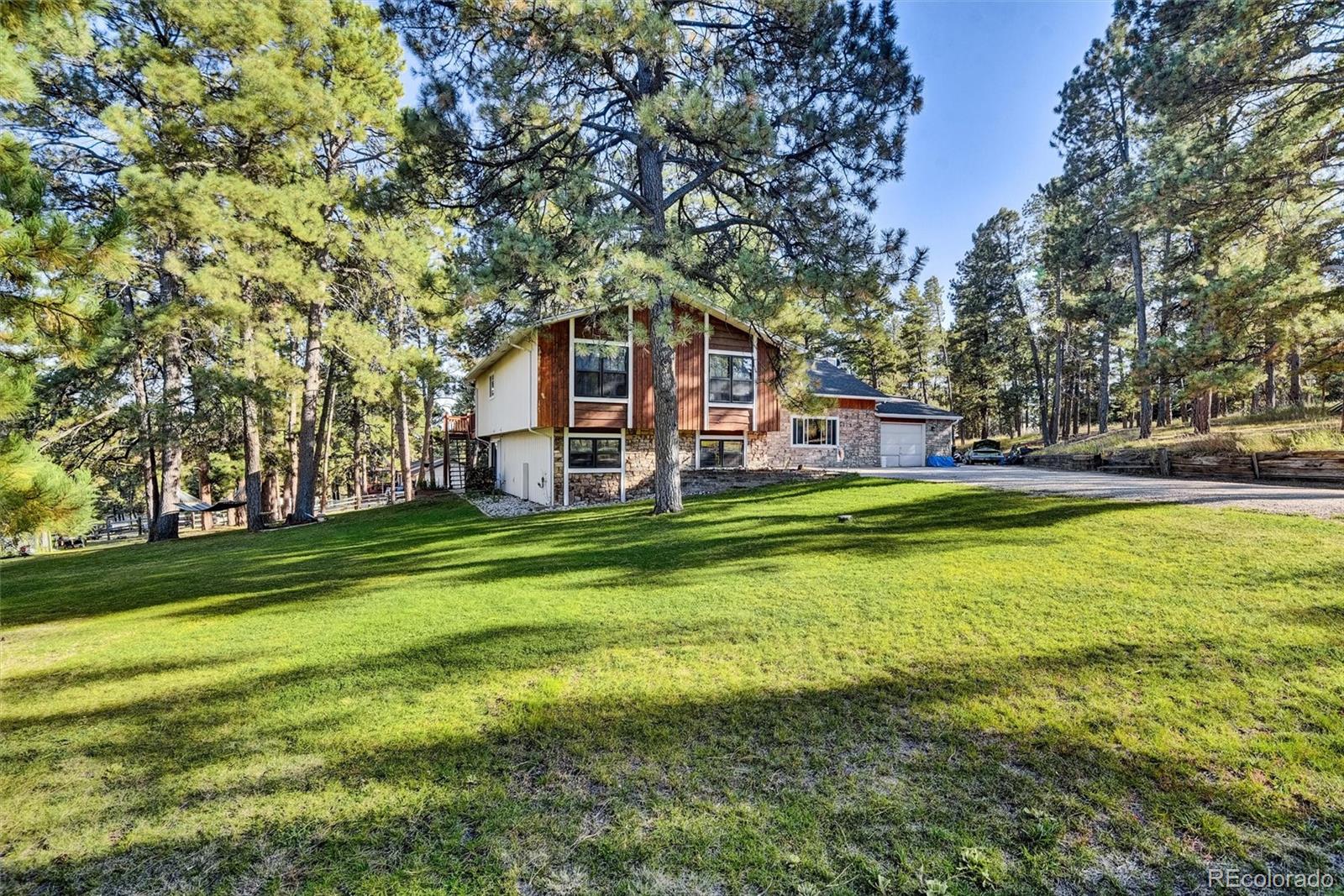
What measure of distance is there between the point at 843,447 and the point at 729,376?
26.1 feet

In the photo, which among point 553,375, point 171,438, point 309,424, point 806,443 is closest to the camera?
point 171,438

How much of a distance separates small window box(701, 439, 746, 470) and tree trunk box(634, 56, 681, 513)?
5.68 m

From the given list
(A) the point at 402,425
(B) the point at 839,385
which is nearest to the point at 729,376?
(B) the point at 839,385

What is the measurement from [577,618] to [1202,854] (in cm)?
432

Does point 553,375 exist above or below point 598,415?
above

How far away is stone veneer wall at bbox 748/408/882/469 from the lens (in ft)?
66.2

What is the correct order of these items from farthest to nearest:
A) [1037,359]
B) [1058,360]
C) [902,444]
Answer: [1037,359] → [1058,360] → [902,444]

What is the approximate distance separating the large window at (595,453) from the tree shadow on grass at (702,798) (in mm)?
11611

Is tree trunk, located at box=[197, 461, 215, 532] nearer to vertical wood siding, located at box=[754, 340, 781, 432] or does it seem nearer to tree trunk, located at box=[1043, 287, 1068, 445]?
vertical wood siding, located at box=[754, 340, 781, 432]

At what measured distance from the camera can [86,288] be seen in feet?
12.9

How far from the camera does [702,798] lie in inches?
104

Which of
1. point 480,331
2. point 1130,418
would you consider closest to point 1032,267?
point 1130,418

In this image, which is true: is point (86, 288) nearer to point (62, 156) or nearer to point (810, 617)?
point (810, 617)

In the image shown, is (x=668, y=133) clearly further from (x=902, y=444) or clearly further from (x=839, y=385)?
(x=902, y=444)
